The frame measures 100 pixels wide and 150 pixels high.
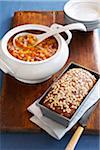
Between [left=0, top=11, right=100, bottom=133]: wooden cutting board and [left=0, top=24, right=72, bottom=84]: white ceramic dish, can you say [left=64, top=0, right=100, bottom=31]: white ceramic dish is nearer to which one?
[left=0, top=11, right=100, bottom=133]: wooden cutting board

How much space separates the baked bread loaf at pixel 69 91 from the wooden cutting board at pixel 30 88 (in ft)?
0.21

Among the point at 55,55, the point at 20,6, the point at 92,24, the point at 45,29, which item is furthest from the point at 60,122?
the point at 20,6

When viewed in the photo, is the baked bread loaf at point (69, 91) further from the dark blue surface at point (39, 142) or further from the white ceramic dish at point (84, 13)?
the white ceramic dish at point (84, 13)

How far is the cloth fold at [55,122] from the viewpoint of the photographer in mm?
766

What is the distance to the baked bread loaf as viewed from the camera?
75 centimetres

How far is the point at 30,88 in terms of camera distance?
2.89ft

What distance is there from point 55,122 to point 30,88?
0.14 m

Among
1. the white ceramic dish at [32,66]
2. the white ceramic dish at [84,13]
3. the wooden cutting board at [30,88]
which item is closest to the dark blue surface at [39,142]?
the wooden cutting board at [30,88]

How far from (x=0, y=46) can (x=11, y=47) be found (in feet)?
0.09

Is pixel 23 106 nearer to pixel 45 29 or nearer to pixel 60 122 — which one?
pixel 60 122

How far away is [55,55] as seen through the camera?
857 mm

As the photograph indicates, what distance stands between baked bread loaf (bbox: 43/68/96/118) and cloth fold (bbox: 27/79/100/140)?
0.09 ft

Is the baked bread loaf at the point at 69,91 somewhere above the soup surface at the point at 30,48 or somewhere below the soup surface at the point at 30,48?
below

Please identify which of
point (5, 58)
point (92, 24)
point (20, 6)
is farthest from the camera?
point (20, 6)
